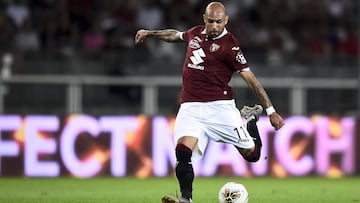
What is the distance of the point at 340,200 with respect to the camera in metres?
11.4

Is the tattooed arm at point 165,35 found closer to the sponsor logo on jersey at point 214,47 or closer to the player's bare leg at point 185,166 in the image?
the sponsor logo on jersey at point 214,47

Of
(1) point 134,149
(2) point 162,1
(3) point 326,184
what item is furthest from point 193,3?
(3) point 326,184

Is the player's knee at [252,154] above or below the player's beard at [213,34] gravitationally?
below

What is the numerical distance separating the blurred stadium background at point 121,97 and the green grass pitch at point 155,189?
0.46 meters

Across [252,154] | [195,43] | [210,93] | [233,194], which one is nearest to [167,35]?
[195,43]

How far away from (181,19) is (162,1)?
0.67 m

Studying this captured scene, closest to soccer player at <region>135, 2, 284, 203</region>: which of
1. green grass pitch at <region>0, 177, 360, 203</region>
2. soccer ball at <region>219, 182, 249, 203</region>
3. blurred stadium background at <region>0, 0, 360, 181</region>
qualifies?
soccer ball at <region>219, 182, 249, 203</region>

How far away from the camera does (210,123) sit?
10062 mm

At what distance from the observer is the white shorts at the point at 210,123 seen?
9938 mm

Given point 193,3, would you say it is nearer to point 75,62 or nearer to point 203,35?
point 75,62

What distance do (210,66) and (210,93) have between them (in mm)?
281

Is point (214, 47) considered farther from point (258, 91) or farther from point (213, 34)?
point (258, 91)

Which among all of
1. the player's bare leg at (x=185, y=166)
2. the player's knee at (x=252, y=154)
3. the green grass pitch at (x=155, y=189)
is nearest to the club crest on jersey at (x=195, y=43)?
the player's bare leg at (x=185, y=166)

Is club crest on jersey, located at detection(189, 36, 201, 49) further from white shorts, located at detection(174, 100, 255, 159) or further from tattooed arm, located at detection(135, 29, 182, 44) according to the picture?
white shorts, located at detection(174, 100, 255, 159)
